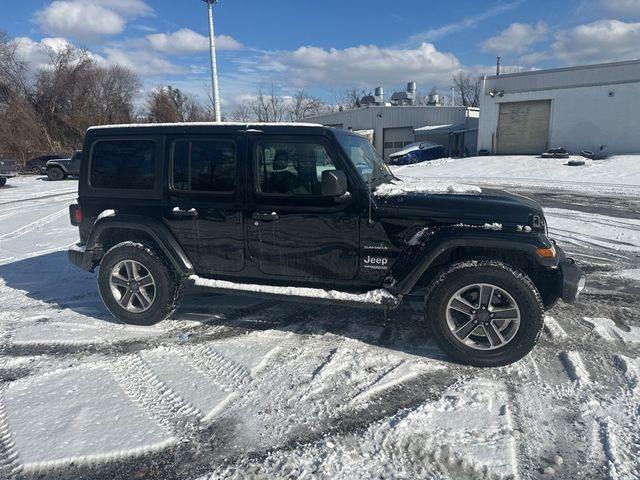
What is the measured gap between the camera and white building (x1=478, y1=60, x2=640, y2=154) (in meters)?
23.9

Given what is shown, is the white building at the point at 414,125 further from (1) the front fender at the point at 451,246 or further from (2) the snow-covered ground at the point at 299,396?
(1) the front fender at the point at 451,246

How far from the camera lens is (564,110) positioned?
25312 mm

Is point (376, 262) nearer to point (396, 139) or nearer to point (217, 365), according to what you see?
point (217, 365)

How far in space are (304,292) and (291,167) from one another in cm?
114

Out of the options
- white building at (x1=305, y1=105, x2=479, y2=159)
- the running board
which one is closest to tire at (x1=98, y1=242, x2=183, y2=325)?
the running board

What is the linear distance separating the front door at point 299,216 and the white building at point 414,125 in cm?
2758

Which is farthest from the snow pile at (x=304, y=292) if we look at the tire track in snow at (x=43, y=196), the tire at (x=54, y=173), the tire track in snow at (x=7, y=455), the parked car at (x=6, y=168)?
the tire at (x=54, y=173)

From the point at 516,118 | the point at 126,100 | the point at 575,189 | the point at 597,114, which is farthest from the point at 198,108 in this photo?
the point at 575,189

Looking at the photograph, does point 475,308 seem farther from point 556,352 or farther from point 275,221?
point 275,221

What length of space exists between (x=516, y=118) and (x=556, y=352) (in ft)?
88.2

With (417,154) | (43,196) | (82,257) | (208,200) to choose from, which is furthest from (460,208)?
(417,154)

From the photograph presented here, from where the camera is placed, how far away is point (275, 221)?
389cm

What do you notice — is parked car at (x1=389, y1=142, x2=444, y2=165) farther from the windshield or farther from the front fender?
the front fender

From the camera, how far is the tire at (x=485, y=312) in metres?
3.37
